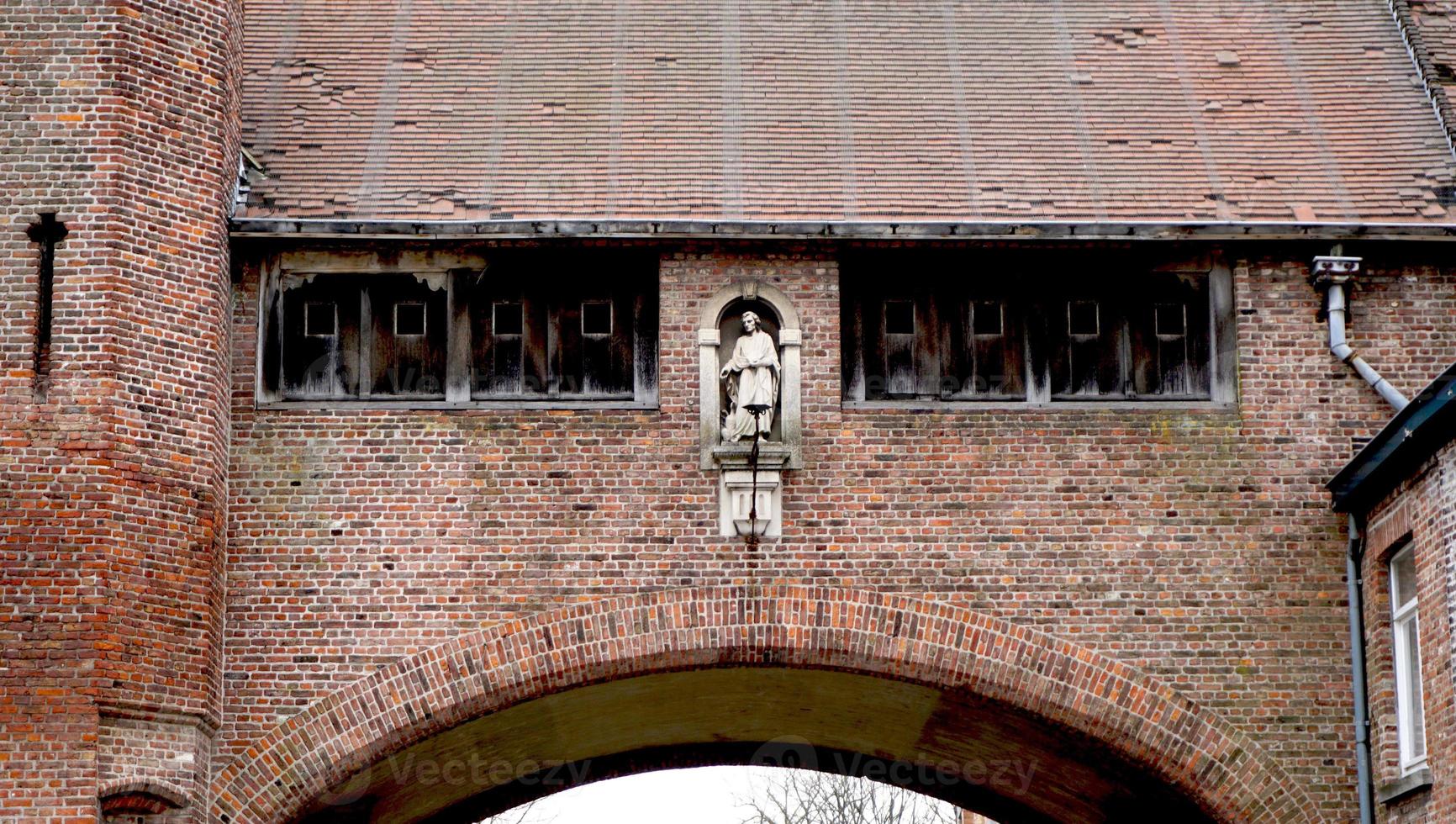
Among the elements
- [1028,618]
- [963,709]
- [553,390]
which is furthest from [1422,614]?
[553,390]

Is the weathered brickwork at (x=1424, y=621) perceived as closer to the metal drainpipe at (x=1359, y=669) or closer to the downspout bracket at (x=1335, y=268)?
the metal drainpipe at (x=1359, y=669)

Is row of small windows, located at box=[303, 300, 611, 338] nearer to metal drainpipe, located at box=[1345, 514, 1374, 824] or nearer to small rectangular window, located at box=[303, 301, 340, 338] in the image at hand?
small rectangular window, located at box=[303, 301, 340, 338]

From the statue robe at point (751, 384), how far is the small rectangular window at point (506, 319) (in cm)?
183

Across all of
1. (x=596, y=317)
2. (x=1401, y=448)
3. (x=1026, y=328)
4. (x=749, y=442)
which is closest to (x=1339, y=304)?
(x=1401, y=448)

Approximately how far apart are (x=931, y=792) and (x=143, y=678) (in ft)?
28.4

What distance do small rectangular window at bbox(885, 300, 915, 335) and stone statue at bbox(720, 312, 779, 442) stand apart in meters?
1.13

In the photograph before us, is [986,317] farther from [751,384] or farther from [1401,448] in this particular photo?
[1401,448]

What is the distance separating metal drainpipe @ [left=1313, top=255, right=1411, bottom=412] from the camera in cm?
1630

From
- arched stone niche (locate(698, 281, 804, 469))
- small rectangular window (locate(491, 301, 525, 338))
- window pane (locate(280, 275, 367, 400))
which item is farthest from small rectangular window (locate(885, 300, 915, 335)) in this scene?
window pane (locate(280, 275, 367, 400))

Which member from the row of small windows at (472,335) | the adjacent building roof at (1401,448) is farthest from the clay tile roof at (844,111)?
the adjacent building roof at (1401,448)

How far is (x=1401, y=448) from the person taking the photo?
14352 mm

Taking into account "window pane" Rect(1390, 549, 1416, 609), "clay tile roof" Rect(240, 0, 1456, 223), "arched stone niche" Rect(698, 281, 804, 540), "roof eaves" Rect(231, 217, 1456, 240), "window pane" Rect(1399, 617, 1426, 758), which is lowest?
"window pane" Rect(1399, 617, 1426, 758)

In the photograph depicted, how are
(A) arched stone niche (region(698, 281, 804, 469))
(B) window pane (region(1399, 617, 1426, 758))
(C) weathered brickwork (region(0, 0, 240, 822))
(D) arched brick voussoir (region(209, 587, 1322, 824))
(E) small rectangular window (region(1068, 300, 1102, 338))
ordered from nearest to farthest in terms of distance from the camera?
(C) weathered brickwork (region(0, 0, 240, 822)) < (B) window pane (region(1399, 617, 1426, 758)) < (D) arched brick voussoir (region(209, 587, 1322, 824)) < (A) arched stone niche (region(698, 281, 804, 469)) < (E) small rectangular window (region(1068, 300, 1102, 338))

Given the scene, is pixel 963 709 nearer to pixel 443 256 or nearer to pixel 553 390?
pixel 553 390
